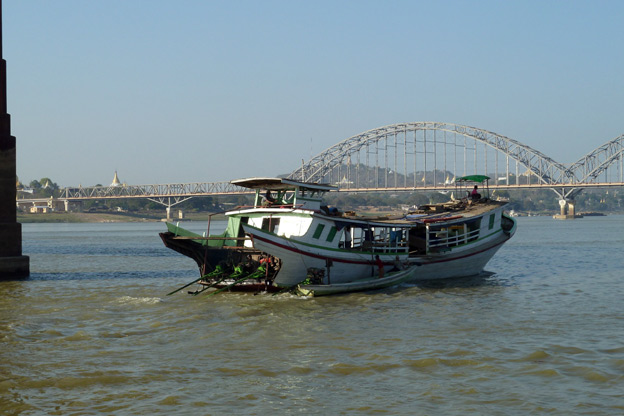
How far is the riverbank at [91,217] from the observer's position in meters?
174

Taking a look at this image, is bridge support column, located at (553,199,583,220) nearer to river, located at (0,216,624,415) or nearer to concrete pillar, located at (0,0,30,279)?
river, located at (0,216,624,415)

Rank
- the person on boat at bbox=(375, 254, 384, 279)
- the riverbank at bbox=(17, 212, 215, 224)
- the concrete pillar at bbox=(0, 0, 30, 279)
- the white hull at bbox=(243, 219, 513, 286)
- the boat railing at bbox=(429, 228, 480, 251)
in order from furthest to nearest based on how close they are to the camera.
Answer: the riverbank at bbox=(17, 212, 215, 224) → the boat railing at bbox=(429, 228, 480, 251) → the concrete pillar at bbox=(0, 0, 30, 279) → the person on boat at bbox=(375, 254, 384, 279) → the white hull at bbox=(243, 219, 513, 286)

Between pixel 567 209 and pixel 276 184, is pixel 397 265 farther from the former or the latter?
pixel 567 209

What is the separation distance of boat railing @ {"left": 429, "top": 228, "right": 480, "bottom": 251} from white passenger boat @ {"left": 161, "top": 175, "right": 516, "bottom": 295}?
43 millimetres

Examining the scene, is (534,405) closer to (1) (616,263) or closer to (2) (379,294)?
(2) (379,294)

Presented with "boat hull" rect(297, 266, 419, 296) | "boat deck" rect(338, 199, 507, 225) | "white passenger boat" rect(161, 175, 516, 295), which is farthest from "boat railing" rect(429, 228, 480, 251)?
"boat hull" rect(297, 266, 419, 296)

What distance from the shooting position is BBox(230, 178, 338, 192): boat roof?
81.9ft

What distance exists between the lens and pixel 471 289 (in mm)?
27328

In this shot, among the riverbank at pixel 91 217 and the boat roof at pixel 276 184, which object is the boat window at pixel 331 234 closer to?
the boat roof at pixel 276 184

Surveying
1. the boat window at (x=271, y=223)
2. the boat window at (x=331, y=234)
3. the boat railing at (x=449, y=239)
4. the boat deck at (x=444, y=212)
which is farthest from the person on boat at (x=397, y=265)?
the boat window at (x=271, y=223)

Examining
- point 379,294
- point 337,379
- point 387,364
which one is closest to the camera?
point 337,379

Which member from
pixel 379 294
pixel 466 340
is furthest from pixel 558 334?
pixel 379 294

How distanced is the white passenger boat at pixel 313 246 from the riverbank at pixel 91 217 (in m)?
146

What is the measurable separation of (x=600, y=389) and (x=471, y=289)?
14.7 m
